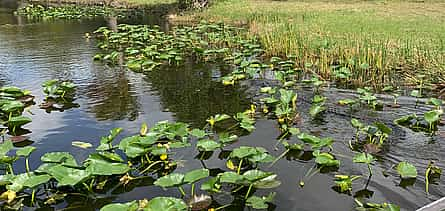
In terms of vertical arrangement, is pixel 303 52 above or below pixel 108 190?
above

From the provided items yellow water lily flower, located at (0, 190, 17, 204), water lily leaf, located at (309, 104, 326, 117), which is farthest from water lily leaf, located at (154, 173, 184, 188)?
water lily leaf, located at (309, 104, 326, 117)

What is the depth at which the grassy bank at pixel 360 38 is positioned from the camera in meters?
9.43

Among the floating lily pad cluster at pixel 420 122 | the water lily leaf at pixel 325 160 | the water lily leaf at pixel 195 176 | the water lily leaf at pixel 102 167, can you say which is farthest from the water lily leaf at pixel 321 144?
the water lily leaf at pixel 102 167

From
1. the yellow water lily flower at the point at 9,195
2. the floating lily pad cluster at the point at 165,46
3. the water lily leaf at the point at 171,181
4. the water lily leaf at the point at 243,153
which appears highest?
the floating lily pad cluster at the point at 165,46

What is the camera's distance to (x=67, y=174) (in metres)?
4.55

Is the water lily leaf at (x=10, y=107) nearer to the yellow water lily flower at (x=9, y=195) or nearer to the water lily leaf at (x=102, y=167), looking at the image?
the yellow water lily flower at (x=9, y=195)

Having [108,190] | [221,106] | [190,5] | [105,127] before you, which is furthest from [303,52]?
[190,5]

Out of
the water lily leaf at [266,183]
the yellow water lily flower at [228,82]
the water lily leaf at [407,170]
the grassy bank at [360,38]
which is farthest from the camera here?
the grassy bank at [360,38]

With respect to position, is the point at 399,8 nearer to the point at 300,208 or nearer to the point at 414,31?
the point at 414,31

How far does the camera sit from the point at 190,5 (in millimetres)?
23250

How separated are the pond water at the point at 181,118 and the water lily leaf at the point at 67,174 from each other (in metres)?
0.34

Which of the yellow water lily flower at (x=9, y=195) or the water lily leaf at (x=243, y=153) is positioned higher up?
the water lily leaf at (x=243, y=153)

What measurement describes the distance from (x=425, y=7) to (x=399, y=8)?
1168mm

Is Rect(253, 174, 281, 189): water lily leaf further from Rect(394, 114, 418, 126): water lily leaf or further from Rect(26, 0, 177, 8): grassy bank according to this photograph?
Rect(26, 0, 177, 8): grassy bank
